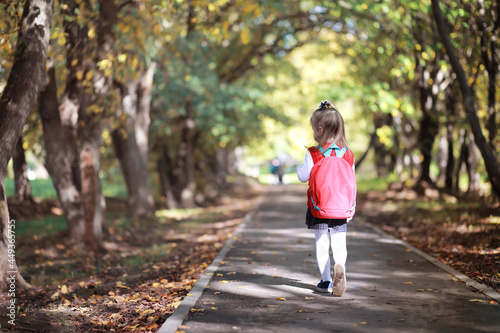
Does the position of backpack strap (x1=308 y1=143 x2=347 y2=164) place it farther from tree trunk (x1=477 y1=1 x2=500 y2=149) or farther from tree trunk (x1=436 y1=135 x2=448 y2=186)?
tree trunk (x1=436 y1=135 x2=448 y2=186)

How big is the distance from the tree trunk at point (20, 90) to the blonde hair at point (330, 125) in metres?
3.83

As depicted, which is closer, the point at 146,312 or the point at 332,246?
the point at 146,312

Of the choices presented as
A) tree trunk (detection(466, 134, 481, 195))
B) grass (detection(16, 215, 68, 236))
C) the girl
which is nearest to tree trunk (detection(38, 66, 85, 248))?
grass (detection(16, 215, 68, 236))

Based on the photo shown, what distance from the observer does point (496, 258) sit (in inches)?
335

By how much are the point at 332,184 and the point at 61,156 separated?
7.64 meters

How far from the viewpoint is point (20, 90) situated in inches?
293

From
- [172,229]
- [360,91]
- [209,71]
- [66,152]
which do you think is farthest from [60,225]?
[360,91]

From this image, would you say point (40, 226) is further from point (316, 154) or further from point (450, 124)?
point (450, 124)

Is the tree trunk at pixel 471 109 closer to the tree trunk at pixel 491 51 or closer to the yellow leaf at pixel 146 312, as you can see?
the tree trunk at pixel 491 51

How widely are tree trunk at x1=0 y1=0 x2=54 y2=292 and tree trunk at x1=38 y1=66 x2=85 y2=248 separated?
12.8 ft

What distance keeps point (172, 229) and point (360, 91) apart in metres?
7.54

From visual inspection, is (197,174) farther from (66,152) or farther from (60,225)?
(66,152)

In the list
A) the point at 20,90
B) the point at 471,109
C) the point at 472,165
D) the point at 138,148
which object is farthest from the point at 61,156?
the point at 472,165

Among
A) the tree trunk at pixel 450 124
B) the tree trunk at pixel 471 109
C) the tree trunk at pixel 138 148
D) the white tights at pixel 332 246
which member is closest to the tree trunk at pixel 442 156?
the tree trunk at pixel 450 124
